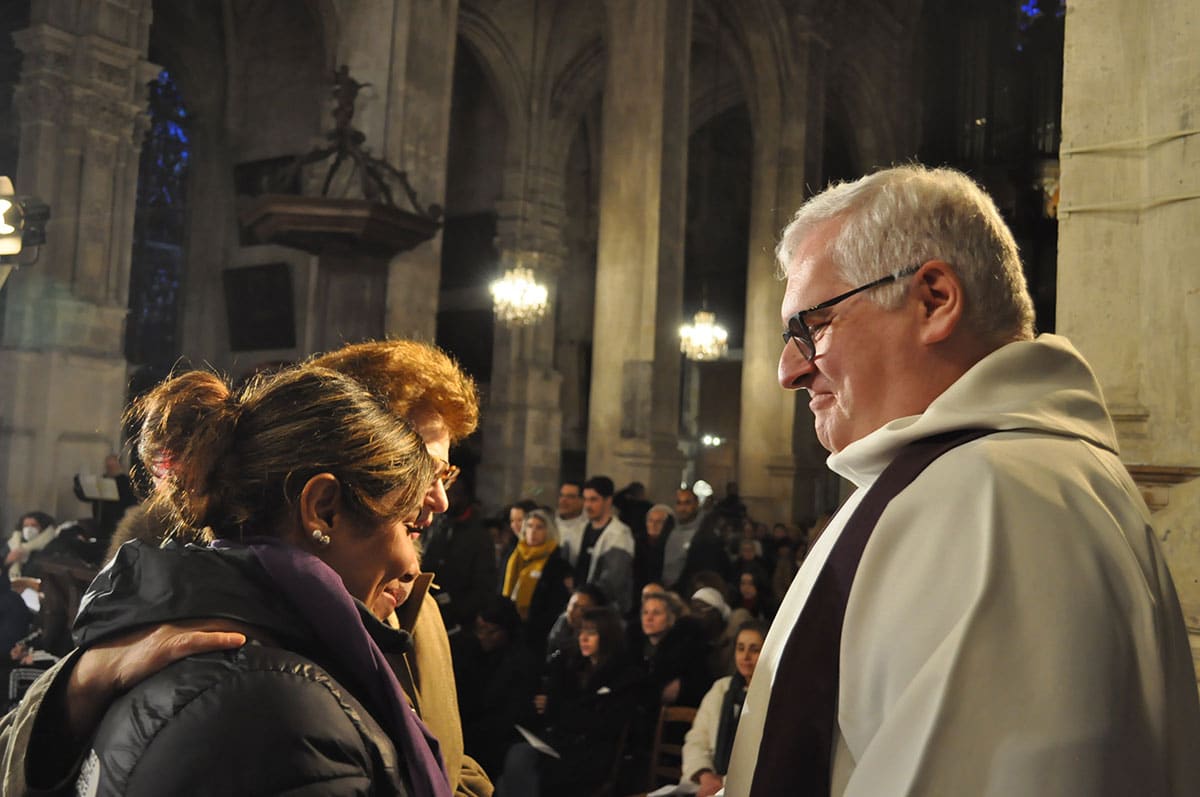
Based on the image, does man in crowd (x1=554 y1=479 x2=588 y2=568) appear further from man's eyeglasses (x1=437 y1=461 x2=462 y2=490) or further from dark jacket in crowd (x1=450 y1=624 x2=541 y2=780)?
man's eyeglasses (x1=437 y1=461 x2=462 y2=490)

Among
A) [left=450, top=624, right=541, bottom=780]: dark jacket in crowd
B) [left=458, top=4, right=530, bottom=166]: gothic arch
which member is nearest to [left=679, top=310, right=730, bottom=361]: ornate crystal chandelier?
[left=458, top=4, right=530, bottom=166]: gothic arch

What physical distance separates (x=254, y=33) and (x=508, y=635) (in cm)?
1284

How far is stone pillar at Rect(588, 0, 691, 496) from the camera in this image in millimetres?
11797

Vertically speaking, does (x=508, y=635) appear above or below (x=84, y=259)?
below

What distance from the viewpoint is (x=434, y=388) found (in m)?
2.40

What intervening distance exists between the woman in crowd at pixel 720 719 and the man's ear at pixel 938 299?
349cm

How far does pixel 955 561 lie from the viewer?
1.24m

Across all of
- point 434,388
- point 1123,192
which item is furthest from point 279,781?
point 1123,192

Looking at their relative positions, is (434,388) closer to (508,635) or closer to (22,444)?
(508,635)

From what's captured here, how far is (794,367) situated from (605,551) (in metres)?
5.91

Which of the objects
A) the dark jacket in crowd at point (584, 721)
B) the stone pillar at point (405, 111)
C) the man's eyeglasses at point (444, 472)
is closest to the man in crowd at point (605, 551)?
the dark jacket in crowd at point (584, 721)

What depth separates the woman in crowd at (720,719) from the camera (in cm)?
485

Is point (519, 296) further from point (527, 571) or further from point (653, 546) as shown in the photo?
point (527, 571)

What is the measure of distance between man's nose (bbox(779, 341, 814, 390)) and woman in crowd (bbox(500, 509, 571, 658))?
5.30 meters
